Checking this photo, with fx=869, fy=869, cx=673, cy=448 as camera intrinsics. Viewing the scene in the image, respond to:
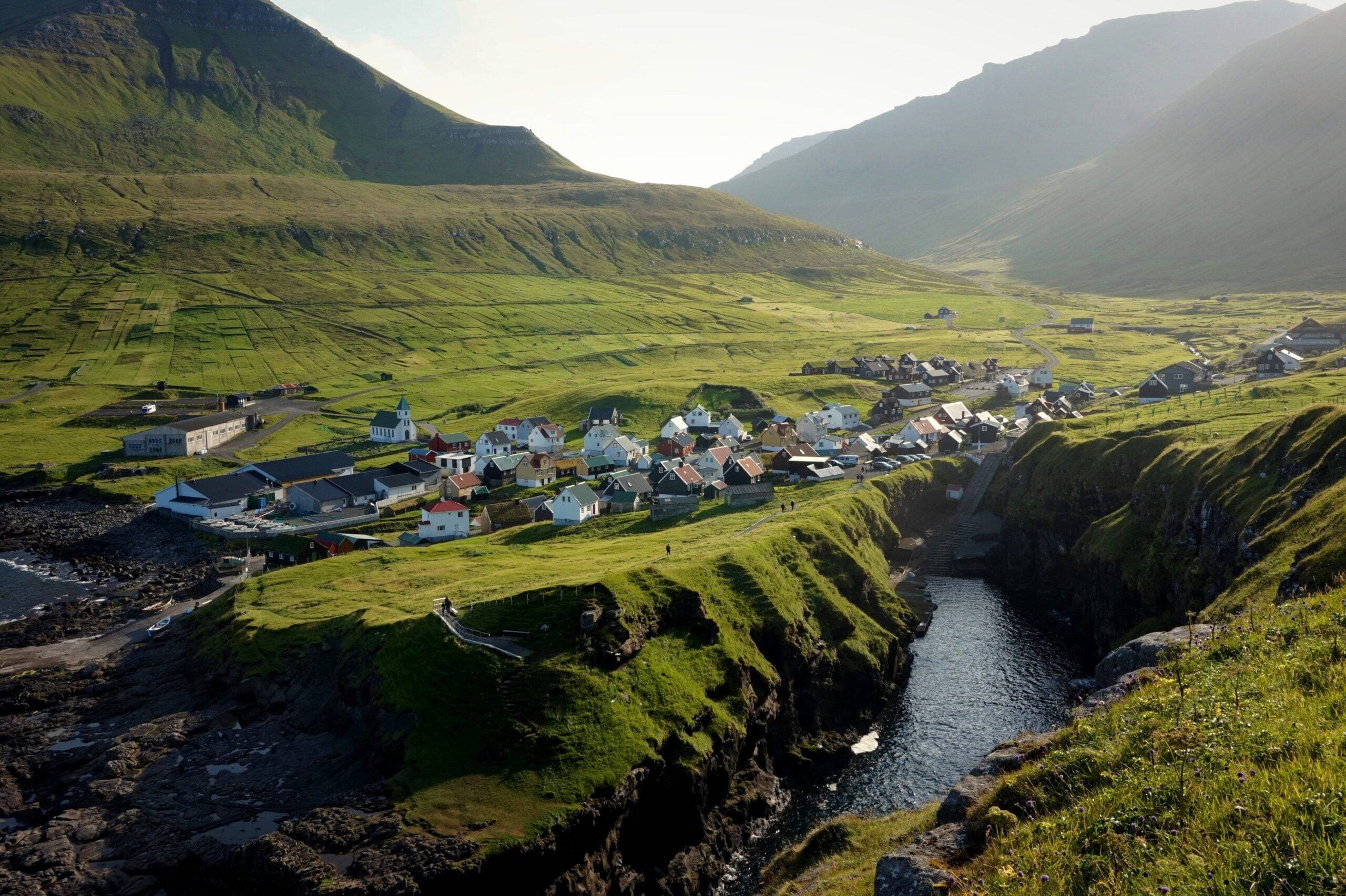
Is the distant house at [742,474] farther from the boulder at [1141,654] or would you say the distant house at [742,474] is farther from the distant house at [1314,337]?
the distant house at [1314,337]

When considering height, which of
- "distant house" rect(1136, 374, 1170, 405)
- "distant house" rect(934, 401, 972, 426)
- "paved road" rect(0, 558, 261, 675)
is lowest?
"paved road" rect(0, 558, 261, 675)

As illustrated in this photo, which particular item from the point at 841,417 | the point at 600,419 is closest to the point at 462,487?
the point at 600,419

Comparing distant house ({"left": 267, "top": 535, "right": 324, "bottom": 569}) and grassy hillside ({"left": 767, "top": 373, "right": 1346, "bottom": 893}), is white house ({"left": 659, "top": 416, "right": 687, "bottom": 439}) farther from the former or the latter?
grassy hillside ({"left": 767, "top": 373, "right": 1346, "bottom": 893})

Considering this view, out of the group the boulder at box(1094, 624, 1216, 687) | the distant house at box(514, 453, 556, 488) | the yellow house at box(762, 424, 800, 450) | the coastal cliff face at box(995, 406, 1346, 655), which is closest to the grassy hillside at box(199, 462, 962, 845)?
the coastal cliff face at box(995, 406, 1346, 655)

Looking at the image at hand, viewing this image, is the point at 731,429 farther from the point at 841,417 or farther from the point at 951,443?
the point at 951,443

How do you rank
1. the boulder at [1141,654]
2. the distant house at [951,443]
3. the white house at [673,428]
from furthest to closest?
1. the white house at [673,428]
2. the distant house at [951,443]
3. the boulder at [1141,654]

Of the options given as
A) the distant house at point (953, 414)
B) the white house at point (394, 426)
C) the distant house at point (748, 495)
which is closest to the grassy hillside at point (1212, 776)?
the distant house at point (748, 495)
